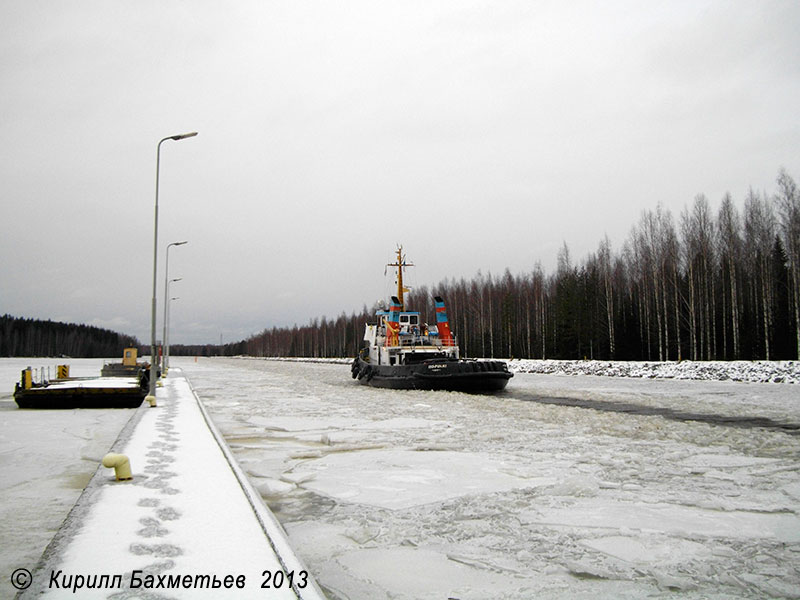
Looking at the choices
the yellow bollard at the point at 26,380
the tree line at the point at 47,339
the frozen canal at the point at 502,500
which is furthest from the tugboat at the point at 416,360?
the tree line at the point at 47,339

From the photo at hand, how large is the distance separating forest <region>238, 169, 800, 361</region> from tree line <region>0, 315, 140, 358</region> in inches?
4743

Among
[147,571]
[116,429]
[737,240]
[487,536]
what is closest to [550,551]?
[487,536]

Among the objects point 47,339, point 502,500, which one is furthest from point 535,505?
point 47,339

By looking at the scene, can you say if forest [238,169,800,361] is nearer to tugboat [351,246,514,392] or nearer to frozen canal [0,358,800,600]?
tugboat [351,246,514,392]

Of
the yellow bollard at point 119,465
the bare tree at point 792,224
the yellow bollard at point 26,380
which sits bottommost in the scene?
the yellow bollard at point 119,465

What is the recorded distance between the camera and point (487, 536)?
4484 millimetres

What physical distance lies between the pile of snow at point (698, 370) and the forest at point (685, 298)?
4.46 m

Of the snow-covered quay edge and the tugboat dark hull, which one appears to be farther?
the snow-covered quay edge

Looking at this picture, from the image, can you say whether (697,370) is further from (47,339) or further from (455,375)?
(47,339)

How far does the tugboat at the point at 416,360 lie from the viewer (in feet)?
72.3

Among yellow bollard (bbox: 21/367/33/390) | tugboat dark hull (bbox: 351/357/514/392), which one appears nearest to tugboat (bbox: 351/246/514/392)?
tugboat dark hull (bbox: 351/357/514/392)

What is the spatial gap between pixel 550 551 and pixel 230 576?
2348 millimetres

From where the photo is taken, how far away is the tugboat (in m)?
22.0

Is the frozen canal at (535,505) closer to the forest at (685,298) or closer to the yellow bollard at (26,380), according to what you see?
the yellow bollard at (26,380)
